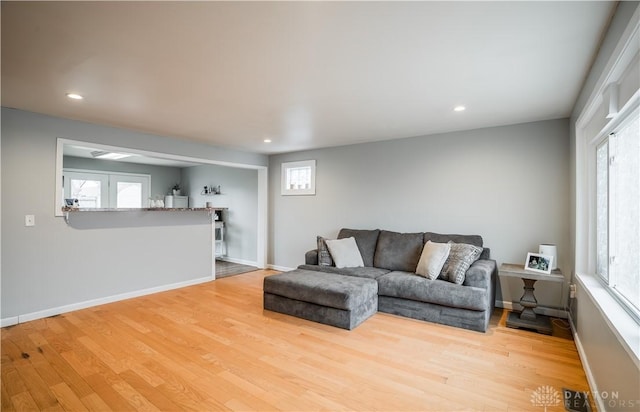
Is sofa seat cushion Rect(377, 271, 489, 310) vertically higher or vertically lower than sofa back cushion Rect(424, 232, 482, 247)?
lower

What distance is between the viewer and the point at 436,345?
291cm

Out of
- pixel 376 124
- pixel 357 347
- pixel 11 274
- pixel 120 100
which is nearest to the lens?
pixel 357 347

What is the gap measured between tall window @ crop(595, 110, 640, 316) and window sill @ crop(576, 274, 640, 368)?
6 centimetres

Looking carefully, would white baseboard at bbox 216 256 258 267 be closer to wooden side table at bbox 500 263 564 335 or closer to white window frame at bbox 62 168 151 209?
white window frame at bbox 62 168 151 209

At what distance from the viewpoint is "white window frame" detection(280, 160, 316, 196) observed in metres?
5.72

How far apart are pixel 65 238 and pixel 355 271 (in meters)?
3.56

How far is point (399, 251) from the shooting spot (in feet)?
14.3

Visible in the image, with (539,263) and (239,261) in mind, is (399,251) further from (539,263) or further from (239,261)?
(239,261)

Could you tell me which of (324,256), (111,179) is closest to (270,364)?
(324,256)

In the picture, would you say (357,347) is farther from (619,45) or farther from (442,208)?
(619,45)

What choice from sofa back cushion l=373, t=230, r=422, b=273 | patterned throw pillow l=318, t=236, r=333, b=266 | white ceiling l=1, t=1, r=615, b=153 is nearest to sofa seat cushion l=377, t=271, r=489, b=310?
sofa back cushion l=373, t=230, r=422, b=273

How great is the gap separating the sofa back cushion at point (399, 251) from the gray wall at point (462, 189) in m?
0.30

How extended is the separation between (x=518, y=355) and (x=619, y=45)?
2376mm

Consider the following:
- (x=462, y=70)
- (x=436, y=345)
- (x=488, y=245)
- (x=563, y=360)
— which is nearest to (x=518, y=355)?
(x=563, y=360)
